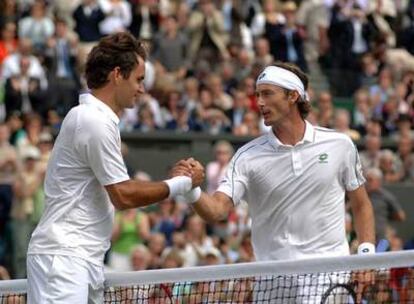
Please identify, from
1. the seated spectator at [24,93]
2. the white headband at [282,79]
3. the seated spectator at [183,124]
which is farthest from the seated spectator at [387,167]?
the white headband at [282,79]

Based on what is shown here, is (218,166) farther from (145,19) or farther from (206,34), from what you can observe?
(145,19)

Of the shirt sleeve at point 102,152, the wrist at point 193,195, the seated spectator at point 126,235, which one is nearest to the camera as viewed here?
the shirt sleeve at point 102,152

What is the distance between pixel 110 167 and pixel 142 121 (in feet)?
40.6

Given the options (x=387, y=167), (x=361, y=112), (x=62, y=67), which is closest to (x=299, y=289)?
(x=387, y=167)

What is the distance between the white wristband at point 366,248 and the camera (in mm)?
9583

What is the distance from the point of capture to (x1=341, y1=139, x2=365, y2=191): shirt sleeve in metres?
9.77

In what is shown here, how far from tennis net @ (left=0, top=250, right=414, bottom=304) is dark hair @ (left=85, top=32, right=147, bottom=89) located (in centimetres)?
127

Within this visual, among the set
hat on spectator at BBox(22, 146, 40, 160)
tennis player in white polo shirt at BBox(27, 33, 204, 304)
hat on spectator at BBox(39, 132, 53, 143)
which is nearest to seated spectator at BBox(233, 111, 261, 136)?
hat on spectator at BBox(39, 132, 53, 143)

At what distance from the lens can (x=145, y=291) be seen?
9.62 metres

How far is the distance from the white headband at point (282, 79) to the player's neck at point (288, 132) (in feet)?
0.70

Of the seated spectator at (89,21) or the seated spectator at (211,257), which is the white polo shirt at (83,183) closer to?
the seated spectator at (211,257)

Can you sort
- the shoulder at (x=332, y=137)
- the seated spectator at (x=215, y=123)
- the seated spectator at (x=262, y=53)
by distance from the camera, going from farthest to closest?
the seated spectator at (x=262, y=53) → the seated spectator at (x=215, y=123) → the shoulder at (x=332, y=137)

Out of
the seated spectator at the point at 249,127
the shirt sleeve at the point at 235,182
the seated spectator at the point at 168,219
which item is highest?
the shirt sleeve at the point at 235,182

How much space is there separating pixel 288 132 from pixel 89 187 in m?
1.64
